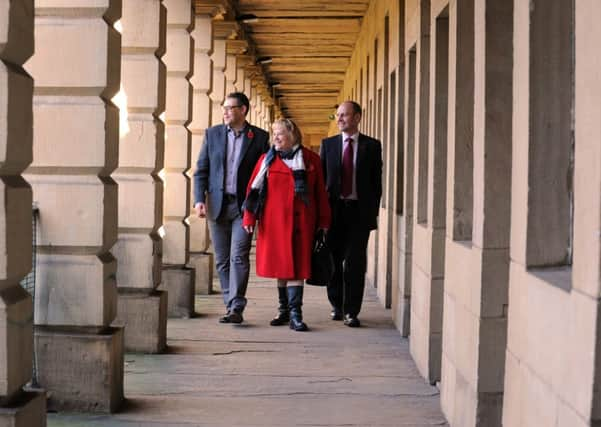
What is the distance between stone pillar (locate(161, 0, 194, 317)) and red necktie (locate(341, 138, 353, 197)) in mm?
1835

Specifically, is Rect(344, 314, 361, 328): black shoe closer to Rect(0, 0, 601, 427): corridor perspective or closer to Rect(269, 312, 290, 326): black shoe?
Rect(0, 0, 601, 427): corridor perspective

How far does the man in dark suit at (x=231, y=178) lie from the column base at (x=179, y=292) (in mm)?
700

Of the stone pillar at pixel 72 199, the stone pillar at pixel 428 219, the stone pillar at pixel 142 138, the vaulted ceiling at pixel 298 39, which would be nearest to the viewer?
the stone pillar at pixel 72 199

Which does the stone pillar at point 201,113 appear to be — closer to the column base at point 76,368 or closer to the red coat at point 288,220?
the red coat at point 288,220

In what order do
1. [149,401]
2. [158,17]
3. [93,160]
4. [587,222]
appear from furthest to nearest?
1. [158,17]
2. [149,401]
3. [93,160]
4. [587,222]

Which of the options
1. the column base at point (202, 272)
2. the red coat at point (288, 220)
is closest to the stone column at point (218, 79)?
the column base at point (202, 272)

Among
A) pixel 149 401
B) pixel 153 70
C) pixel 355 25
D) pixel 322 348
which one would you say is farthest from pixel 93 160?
pixel 355 25

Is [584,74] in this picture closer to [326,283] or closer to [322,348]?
[322,348]

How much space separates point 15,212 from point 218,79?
10377 millimetres

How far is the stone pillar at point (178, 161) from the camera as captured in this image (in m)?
9.07

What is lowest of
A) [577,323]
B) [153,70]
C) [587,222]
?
[577,323]

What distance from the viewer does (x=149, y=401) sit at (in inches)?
224

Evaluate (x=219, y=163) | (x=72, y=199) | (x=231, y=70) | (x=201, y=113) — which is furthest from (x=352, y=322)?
(x=231, y=70)

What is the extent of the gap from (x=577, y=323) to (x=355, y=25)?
13.9 metres
